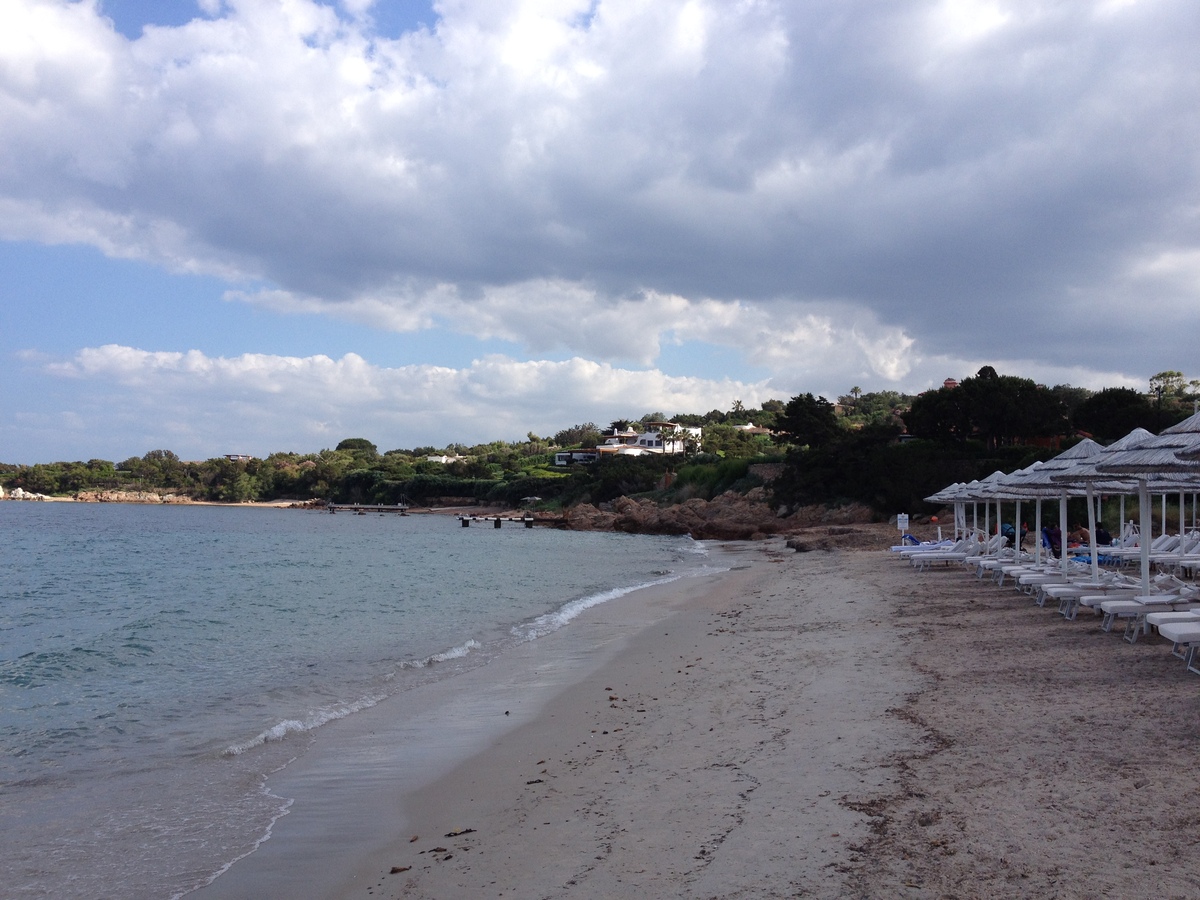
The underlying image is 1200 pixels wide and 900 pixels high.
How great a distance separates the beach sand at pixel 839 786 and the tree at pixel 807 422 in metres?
50.0

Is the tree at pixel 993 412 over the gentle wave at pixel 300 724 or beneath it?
over

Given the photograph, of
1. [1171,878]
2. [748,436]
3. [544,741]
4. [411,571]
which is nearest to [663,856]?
[1171,878]

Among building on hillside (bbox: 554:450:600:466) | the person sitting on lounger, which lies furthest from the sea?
building on hillside (bbox: 554:450:600:466)

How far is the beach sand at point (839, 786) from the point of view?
411 cm

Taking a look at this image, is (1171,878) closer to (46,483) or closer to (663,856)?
(663,856)

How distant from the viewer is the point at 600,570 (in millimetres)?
30438

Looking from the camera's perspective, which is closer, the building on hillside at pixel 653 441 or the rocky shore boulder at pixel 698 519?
the rocky shore boulder at pixel 698 519

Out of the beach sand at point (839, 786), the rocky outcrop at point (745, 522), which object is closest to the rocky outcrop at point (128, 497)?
the rocky outcrop at point (745, 522)

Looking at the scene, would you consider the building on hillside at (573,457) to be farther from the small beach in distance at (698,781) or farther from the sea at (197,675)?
the small beach in distance at (698,781)

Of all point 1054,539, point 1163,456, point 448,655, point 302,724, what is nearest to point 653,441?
point 1054,539

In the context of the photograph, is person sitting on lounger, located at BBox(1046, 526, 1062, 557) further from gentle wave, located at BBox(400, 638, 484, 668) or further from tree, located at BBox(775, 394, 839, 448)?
tree, located at BBox(775, 394, 839, 448)

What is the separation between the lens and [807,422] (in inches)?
2351

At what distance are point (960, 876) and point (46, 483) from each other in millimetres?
159217

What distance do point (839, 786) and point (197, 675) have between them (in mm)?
10092
